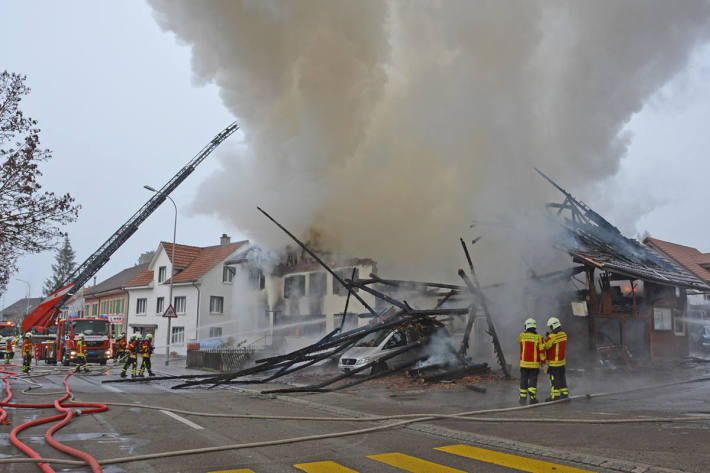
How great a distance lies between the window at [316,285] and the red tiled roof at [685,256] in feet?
82.6

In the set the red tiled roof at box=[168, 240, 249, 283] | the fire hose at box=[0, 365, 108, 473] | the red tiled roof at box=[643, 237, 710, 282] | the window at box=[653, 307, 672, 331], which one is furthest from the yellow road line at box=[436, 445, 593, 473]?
the red tiled roof at box=[643, 237, 710, 282]

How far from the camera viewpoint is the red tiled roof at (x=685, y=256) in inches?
1443

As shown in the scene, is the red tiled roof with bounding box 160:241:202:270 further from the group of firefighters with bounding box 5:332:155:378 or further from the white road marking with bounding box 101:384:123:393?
the white road marking with bounding box 101:384:123:393

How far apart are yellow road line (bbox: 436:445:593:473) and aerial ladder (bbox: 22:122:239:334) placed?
2011 centimetres

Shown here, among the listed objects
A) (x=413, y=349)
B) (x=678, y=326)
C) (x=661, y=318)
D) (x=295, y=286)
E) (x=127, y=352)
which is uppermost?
(x=295, y=286)

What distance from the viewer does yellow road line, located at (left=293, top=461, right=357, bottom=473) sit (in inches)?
198

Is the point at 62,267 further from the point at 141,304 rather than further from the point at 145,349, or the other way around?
the point at 145,349

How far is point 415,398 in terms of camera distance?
1078 centimetres

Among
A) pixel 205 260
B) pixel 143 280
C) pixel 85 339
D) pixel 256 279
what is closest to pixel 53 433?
pixel 85 339

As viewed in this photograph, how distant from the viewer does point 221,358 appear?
61.4ft

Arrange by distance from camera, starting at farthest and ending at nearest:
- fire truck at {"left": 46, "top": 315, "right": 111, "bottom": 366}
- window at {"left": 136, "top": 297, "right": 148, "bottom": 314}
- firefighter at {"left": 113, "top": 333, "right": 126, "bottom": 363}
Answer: window at {"left": 136, "top": 297, "right": 148, "bottom": 314}, fire truck at {"left": 46, "top": 315, "right": 111, "bottom": 366}, firefighter at {"left": 113, "top": 333, "right": 126, "bottom": 363}

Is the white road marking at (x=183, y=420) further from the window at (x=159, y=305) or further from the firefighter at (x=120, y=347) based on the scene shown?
the window at (x=159, y=305)

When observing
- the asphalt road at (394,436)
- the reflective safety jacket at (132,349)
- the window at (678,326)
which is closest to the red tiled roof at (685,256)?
the window at (678,326)

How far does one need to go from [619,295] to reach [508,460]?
14177 millimetres
